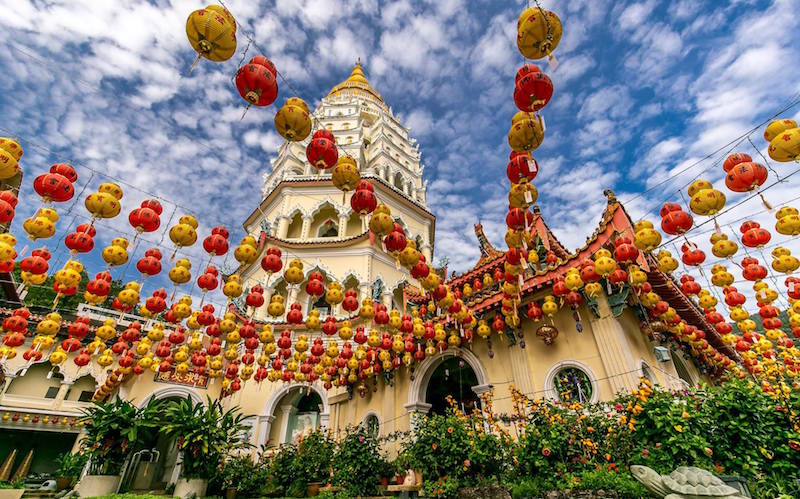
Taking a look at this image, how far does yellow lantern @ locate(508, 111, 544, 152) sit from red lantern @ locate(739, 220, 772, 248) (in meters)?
7.22

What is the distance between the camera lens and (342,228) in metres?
19.8

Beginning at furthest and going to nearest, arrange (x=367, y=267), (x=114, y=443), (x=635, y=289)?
(x=367, y=267) < (x=635, y=289) < (x=114, y=443)

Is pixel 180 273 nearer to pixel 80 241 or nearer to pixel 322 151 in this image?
pixel 80 241

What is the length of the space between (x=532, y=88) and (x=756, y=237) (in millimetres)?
7916

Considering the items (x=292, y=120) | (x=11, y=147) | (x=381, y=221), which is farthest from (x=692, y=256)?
(x=11, y=147)

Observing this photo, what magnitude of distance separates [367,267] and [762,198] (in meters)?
14.3

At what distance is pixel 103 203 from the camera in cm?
696

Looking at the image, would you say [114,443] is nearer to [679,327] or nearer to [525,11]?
[525,11]

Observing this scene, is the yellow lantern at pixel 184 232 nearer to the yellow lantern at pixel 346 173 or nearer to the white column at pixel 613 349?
the yellow lantern at pixel 346 173

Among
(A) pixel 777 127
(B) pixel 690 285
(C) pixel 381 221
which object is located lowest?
(B) pixel 690 285

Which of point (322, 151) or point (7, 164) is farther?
point (322, 151)

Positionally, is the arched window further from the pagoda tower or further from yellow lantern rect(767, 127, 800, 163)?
yellow lantern rect(767, 127, 800, 163)

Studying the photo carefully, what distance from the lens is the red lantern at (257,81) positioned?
481 centimetres

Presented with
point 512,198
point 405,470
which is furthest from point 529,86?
point 405,470
